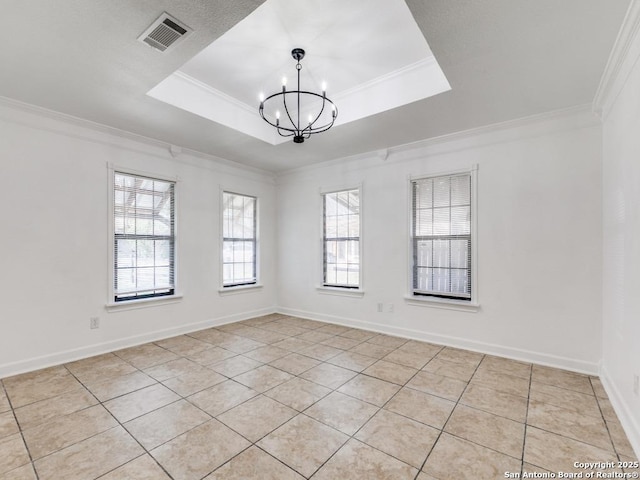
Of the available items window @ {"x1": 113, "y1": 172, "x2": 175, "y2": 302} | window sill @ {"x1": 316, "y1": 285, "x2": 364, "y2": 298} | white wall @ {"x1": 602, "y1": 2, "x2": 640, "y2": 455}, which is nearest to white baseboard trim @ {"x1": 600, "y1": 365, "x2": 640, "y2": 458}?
white wall @ {"x1": 602, "y1": 2, "x2": 640, "y2": 455}

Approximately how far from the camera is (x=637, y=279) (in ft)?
6.83

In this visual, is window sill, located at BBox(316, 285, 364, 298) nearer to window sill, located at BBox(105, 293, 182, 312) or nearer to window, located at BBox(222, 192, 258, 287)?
window, located at BBox(222, 192, 258, 287)

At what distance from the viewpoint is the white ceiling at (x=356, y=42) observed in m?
1.95

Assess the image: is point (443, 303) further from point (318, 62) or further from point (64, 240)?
point (64, 240)

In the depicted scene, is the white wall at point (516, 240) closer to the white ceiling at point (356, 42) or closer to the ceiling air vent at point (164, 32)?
the white ceiling at point (356, 42)

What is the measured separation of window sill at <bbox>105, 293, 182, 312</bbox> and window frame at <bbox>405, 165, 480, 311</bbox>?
330 cm

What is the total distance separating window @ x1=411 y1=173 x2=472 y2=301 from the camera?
3.97m

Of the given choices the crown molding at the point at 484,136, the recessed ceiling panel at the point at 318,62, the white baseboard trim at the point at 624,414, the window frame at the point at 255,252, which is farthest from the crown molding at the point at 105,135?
the white baseboard trim at the point at 624,414

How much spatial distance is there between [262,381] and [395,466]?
4.92ft

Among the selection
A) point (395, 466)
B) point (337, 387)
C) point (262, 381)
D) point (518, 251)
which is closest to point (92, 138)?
point (262, 381)

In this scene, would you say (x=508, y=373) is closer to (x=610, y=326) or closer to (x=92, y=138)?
(x=610, y=326)

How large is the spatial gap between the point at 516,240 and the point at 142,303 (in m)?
4.68

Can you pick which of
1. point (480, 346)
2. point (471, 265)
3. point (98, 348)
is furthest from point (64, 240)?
point (480, 346)

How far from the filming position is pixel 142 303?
4.11 metres
